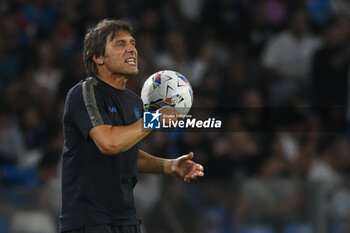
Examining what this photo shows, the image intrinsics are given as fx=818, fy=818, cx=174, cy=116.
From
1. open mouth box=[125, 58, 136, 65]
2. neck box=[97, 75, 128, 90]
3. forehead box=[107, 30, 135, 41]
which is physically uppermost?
forehead box=[107, 30, 135, 41]

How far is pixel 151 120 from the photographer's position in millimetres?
4117

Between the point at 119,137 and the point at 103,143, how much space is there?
0.30 feet

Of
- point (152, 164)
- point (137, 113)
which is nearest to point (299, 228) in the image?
point (152, 164)

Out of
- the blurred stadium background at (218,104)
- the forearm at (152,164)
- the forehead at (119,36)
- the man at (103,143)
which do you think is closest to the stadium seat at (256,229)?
the blurred stadium background at (218,104)

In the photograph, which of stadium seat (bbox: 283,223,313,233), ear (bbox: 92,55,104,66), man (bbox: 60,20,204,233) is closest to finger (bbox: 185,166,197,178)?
man (bbox: 60,20,204,233)

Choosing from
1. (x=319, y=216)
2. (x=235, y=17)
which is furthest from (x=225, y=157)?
(x=235, y=17)

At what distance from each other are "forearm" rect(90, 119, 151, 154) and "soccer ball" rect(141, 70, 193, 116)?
0.54 meters

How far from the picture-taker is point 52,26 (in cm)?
1043

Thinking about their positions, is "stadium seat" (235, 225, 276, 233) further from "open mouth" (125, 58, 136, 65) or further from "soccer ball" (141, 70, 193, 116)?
"open mouth" (125, 58, 136, 65)

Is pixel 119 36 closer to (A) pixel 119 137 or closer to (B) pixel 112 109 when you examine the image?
(B) pixel 112 109

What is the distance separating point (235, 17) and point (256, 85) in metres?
1.35

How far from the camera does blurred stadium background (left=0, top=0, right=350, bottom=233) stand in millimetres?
7520

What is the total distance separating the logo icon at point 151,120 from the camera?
13.4 ft

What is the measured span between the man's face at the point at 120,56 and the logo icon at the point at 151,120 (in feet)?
1.47
